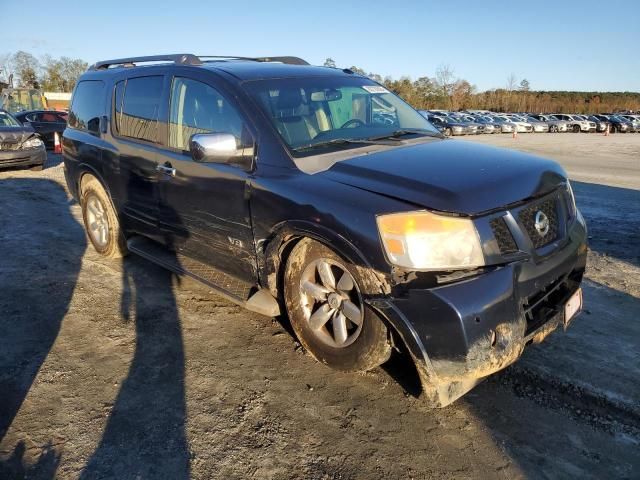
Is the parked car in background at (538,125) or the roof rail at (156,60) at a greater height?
the roof rail at (156,60)

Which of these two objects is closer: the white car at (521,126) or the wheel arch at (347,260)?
the wheel arch at (347,260)

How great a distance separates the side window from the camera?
3.45 m

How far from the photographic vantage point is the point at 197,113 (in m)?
3.76

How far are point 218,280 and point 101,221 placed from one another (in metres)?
2.40

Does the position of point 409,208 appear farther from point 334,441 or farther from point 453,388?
point 334,441

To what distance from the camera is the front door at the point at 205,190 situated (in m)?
3.38

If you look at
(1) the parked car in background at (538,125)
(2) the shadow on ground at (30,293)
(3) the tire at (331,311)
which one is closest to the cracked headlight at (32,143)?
(2) the shadow on ground at (30,293)

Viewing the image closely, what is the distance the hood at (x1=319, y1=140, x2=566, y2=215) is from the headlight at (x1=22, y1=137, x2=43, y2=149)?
37.5 feet

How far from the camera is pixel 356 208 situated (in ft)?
8.63

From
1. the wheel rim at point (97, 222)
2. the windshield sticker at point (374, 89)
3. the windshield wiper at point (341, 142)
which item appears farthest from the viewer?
the wheel rim at point (97, 222)

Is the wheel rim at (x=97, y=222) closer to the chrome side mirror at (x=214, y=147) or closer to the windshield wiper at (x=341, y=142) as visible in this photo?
the chrome side mirror at (x=214, y=147)

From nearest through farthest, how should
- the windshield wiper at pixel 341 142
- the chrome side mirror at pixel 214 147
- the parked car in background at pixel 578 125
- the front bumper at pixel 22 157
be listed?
1. the chrome side mirror at pixel 214 147
2. the windshield wiper at pixel 341 142
3. the front bumper at pixel 22 157
4. the parked car in background at pixel 578 125

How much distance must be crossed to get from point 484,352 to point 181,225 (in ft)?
8.41

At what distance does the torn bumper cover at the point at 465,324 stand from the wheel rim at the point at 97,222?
12.4 feet
